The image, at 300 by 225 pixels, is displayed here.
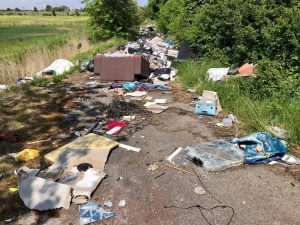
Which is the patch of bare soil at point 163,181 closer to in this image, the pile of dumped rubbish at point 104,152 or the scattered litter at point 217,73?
the pile of dumped rubbish at point 104,152

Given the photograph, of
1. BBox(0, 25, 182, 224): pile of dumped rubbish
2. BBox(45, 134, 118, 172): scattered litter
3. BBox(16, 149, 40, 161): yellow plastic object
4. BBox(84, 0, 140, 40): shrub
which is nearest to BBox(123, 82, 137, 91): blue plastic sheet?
BBox(0, 25, 182, 224): pile of dumped rubbish

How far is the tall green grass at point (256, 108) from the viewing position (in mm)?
5305

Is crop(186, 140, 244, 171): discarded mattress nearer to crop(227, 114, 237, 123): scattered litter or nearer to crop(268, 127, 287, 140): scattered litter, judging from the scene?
crop(268, 127, 287, 140): scattered litter

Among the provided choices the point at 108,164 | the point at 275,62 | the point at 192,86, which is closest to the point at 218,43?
the point at 192,86

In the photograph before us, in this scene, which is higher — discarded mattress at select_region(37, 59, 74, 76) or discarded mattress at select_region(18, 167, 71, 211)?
discarded mattress at select_region(18, 167, 71, 211)

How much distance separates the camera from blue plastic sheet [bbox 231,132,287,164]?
15.2 feet

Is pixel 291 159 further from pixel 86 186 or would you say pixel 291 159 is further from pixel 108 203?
pixel 86 186

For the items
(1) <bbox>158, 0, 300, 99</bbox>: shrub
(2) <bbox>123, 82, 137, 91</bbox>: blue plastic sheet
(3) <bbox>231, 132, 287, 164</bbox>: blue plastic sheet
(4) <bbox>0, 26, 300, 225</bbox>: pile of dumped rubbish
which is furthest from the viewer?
(2) <bbox>123, 82, 137, 91</bbox>: blue plastic sheet

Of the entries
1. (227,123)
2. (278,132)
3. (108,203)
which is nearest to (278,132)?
(278,132)

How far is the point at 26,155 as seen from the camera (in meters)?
4.83

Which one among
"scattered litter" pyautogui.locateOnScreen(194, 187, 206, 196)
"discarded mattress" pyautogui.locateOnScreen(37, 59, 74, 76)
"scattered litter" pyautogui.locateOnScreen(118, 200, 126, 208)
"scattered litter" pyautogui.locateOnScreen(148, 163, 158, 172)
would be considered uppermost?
"scattered litter" pyautogui.locateOnScreen(194, 187, 206, 196)

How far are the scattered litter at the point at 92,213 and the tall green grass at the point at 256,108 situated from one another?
3.01 meters

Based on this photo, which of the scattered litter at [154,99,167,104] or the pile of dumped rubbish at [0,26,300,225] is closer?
the pile of dumped rubbish at [0,26,300,225]

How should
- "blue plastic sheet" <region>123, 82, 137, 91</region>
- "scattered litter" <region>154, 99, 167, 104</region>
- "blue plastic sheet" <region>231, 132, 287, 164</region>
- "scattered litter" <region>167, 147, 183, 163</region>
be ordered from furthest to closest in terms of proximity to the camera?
"blue plastic sheet" <region>123, 82, 137, 91</region>
"scattered litter" <region>154, 99, 167, 104</region>
"scattered litter" <region>167, 147, 183, 163</region>
"blue plastic sheet" <region>231, 132, 287, 164</region>
